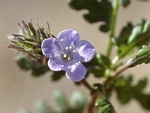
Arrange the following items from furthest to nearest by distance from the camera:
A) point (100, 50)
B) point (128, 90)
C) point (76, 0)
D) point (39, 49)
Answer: point (100, 50) < point (128, 90) < point (76, 0) < point (39, 49)

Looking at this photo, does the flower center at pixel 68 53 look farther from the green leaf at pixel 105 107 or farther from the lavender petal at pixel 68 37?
the green leaf at pixel 105 107

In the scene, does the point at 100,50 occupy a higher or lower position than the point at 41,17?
lower

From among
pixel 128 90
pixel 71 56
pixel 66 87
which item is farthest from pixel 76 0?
pixel 66 87

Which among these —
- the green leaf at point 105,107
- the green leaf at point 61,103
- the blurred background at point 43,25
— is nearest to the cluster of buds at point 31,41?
the green leaf at point 105,107

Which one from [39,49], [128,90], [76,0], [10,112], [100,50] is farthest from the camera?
[100,50]

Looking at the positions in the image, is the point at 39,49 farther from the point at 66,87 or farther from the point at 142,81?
the point at 66,87
